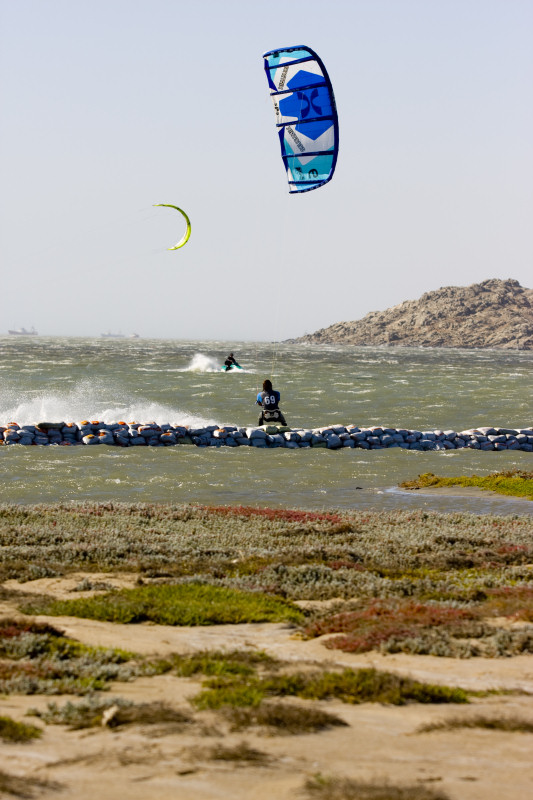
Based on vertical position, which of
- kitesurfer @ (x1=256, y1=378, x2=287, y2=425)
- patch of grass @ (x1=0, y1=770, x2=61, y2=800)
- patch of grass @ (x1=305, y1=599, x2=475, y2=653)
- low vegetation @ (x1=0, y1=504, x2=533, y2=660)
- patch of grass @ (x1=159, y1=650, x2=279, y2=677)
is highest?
kitesurfer @ (x1=256, y1=378, x2=287, y2=425)

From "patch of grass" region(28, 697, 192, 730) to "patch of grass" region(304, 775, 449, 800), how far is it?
4.63 feet

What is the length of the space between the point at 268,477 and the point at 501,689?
16241 millimetres

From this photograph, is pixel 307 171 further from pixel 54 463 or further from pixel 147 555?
pixel 147 555

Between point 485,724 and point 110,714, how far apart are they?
2.90 metres

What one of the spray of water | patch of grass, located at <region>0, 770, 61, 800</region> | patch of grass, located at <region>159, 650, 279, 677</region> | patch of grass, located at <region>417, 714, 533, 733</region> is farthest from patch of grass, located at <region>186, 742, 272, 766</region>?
the spray of water

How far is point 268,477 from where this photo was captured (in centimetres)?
2336

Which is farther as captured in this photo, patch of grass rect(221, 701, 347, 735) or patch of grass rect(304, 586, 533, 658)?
patch of grass rect(304, 586, 533, 658)

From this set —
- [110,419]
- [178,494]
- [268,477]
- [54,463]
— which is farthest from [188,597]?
[110,419]

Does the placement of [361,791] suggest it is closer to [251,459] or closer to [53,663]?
[53,663]

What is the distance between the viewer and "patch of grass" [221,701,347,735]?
6.09 metres

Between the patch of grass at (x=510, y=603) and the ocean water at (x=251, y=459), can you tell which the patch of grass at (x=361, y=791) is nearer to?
the patch of grass at (x=510, y=603)

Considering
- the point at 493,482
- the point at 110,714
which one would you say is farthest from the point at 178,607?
the point at 493,482

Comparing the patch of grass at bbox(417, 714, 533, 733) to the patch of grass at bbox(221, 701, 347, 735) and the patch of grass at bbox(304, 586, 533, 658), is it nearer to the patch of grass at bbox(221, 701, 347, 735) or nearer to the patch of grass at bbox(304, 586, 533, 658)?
the patch of grass at bbox(221, 701, 347, 735)

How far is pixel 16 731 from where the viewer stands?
19.1 ft
